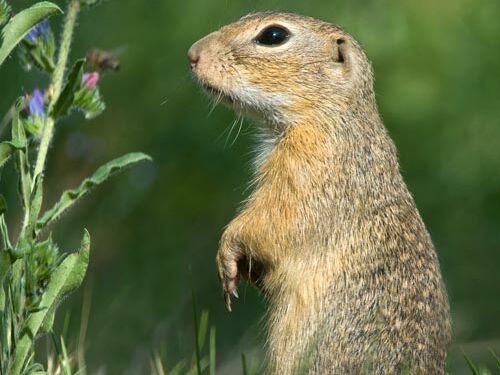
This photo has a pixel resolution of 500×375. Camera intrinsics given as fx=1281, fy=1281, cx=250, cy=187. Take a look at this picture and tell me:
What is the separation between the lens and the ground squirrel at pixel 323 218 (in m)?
5.27

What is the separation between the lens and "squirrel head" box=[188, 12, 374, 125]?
577cm

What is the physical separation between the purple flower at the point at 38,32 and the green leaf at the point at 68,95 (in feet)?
0.73

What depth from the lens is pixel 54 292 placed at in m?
4.48

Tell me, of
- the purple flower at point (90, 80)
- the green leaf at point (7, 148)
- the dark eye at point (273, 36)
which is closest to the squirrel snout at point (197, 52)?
the dark eye at point (273, 36)

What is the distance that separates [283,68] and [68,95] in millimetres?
1519

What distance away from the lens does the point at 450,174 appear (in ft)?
32.1

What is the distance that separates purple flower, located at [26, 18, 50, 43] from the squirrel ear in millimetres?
1724

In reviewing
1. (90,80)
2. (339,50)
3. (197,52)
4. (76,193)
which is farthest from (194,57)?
(76,193)

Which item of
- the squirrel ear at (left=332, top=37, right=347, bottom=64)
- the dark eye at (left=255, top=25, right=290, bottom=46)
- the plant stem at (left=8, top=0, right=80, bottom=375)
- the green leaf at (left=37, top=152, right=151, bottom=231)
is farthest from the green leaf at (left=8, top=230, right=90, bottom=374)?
the squirrel ear at (left=332, top=37, right=347, bottom=64)

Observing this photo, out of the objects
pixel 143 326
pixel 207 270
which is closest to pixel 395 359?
pixel 143 326

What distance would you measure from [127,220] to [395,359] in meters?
4.14

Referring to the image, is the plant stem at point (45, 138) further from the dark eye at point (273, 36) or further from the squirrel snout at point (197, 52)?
the dark eye at point (273, 36)

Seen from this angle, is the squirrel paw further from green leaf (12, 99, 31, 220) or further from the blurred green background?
the blurred green background

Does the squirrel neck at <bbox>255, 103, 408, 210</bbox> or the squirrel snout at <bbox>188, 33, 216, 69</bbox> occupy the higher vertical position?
the squirrel snout at <bbox>188, 33, 216, 69</bbox>
